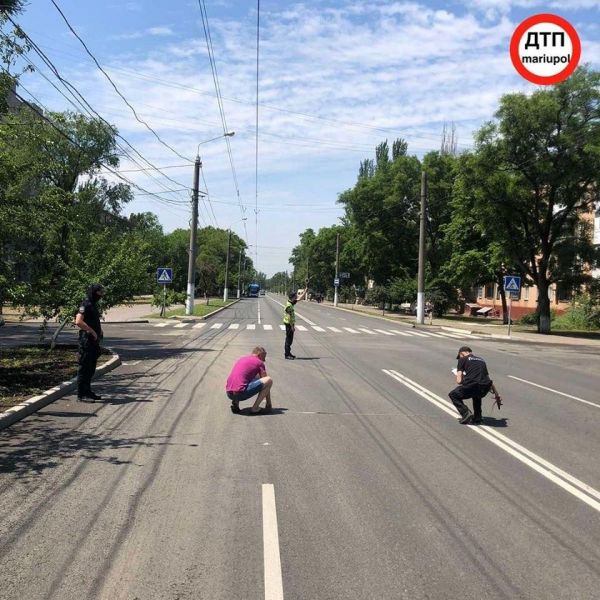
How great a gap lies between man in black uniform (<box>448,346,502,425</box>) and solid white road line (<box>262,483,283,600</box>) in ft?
13.1

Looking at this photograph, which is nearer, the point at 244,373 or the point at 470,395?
the point at 470,395

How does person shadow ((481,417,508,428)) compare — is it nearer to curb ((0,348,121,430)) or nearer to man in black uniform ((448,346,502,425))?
man in black uniform ((448,346,502,425))

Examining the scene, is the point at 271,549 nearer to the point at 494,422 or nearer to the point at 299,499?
the point at 299,499

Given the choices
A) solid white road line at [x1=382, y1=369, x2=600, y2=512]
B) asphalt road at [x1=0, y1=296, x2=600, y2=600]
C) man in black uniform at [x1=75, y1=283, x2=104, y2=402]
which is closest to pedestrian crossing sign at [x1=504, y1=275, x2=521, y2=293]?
asphalt road at [x1=0, y1=296, x2=600, y2=600]

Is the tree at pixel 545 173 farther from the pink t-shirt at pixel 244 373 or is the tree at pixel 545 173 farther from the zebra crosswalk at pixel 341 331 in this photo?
the pink t-shirt at pixel 244 373

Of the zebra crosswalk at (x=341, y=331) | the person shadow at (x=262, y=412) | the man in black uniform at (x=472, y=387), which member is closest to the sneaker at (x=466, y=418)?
the man in black uniform at (x=472, y=387)

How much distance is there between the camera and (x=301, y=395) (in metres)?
10.6

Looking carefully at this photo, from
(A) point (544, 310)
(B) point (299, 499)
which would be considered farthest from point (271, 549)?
(A) point (544, 310)

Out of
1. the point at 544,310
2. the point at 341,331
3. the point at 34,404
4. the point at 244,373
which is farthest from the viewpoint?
the point at 544,310

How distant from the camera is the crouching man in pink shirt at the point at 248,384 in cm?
877

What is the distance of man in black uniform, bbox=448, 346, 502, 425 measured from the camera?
27.9 feet

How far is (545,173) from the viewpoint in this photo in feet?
100.0

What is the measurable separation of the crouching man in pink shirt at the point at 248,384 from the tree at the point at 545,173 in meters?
25.1

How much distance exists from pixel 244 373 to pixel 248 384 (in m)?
0.17
